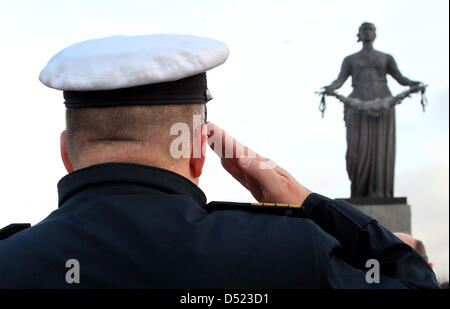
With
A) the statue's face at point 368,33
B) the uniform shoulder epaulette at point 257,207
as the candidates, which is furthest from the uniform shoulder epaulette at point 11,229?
the statue's face at point 368,33

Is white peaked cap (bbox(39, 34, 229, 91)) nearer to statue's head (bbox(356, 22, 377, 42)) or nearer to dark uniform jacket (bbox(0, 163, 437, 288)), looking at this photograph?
dark uniform jacket (bbox(0, 163, 437, 288))

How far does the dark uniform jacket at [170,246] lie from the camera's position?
112cm

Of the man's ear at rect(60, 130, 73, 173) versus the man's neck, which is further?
the man's ear at rect(60, 130, 73, 173)

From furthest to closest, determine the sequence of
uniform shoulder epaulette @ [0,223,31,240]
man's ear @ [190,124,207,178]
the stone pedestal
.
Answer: the stone pedestal < uniform shoulder epaulette @ [0,223,31,240] < man's ear @ [190,124,207,178]

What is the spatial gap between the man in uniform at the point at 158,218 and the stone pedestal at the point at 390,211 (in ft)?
25.8

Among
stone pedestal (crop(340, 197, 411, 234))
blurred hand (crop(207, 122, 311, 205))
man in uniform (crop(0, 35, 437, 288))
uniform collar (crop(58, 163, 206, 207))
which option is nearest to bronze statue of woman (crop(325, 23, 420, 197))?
stone pedestal (crop(340, 197, 411, 234))

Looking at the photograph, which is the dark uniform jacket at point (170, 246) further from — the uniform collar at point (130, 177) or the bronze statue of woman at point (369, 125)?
the bronze statue of woman at point (369, 125)

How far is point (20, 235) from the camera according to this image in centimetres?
123

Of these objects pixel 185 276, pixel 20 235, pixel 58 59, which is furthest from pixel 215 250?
pixel 58 59

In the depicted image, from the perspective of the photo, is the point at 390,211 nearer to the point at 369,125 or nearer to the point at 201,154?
the point at 369,125

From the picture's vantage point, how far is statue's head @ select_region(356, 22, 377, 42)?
956 cm

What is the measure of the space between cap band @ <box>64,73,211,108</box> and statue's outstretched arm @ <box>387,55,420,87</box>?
845 cm

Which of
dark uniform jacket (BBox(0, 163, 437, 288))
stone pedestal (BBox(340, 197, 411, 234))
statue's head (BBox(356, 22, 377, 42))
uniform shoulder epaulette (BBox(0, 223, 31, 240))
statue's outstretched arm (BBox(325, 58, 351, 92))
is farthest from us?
statue's head (BBox(356, 22, 377, 42))
